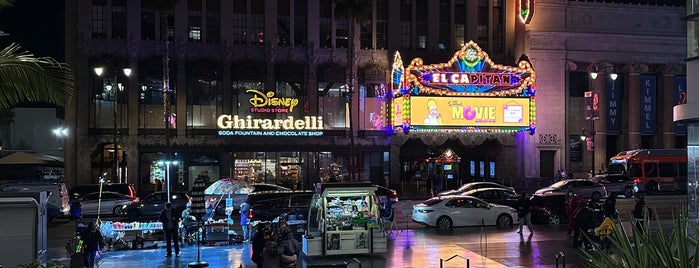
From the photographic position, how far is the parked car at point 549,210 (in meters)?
26.7

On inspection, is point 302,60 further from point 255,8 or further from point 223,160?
point 223,160

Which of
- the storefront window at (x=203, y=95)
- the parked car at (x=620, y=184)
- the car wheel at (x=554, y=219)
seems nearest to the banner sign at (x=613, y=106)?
the parked car at (x=620, y=184)

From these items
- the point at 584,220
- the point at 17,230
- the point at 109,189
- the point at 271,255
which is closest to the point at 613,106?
the point at 584,220

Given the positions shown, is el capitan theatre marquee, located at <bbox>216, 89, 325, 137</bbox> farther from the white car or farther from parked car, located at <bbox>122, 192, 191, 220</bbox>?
Result: the white car

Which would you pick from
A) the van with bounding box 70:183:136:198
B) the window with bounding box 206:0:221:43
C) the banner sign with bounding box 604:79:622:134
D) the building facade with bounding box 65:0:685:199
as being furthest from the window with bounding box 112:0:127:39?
the banner sign with bounding box 604:79:622:134

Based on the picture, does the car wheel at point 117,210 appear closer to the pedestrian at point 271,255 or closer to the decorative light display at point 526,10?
the pedestrian at point 271,255

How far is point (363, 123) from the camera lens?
46.0m

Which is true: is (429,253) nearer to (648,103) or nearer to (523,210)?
(523,210)

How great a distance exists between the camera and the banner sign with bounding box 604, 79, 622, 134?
49719 millimetres

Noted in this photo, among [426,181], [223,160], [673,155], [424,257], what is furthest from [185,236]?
[673,155]

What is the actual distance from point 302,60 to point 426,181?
14.2 m

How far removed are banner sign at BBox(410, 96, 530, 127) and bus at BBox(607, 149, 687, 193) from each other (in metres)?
7.73

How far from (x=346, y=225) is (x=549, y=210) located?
12678 millimetres

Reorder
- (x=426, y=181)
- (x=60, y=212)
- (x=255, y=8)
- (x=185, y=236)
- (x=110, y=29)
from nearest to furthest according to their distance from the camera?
(x=185, y=236) → (x=60, y=212) → (x=110, y=29) → (x=255, y=8) → (x=426, y=181)
